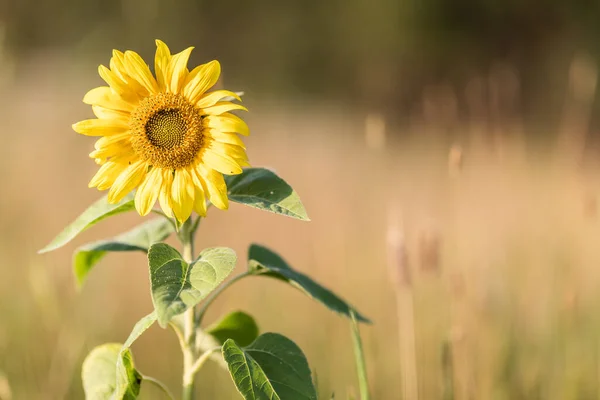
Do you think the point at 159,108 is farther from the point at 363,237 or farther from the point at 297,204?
the point at 363,237

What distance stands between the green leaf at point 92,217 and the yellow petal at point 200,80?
128 mm

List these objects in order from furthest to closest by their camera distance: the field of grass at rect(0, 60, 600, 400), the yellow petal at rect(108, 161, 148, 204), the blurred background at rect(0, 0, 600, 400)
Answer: the blurred background at rect(0, 0, 600, 400)
the field of grass at rect(0, 60, 600, 400)
the yellow petal at rect(108, 161, 148, 204)

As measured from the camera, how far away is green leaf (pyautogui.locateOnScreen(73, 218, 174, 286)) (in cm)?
84

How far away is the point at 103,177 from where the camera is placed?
2.37 ft

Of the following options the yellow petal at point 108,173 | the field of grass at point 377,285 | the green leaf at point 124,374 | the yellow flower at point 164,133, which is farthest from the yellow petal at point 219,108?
the field of grass at point 377,285

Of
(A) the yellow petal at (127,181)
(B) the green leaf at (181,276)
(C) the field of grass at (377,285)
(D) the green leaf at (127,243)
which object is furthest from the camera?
(C) the field of grass at (377,285)

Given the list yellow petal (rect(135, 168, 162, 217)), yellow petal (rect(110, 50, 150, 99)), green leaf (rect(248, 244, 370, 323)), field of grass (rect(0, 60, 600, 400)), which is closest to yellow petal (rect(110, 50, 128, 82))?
yellow petal (rect(110, 50, 150, 99))

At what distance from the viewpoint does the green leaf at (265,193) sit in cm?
70

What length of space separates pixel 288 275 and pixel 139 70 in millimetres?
257

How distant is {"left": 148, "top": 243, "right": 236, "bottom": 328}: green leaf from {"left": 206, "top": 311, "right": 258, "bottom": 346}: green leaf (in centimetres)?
20

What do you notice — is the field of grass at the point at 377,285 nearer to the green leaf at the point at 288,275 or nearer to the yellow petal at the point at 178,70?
the green leaf at the point at 288,275

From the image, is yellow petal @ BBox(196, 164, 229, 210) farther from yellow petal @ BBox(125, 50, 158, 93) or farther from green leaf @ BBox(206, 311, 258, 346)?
green leaf @ BBox(206, 311, 258, 346)

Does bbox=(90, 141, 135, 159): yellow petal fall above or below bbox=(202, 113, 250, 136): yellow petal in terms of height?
below

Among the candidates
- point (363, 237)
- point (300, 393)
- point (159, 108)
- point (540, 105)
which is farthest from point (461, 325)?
point (540, 105)
